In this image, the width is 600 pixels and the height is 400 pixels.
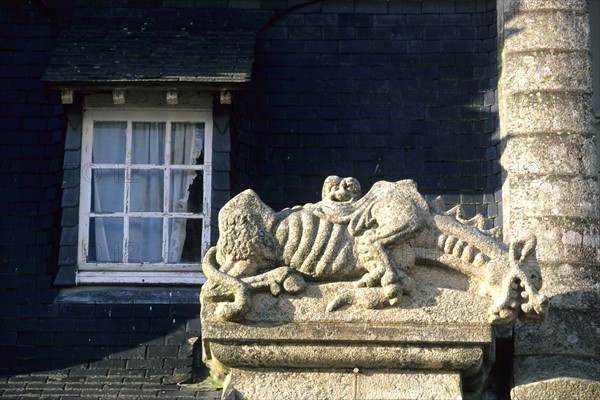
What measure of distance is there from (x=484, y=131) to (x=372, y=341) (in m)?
3.80

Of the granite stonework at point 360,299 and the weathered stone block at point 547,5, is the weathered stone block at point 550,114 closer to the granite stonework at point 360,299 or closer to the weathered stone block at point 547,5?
the weathered stone block at point 547,5

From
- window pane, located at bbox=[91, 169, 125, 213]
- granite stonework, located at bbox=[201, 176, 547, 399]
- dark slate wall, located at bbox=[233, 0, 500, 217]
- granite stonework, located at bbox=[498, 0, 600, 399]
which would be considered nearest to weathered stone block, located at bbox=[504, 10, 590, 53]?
granite stonework, located at bbox=[498, 0, 600, 399]

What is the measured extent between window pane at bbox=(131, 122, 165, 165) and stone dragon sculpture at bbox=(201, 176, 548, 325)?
3.13 meters

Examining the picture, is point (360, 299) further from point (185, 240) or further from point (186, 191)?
point (186, 191)

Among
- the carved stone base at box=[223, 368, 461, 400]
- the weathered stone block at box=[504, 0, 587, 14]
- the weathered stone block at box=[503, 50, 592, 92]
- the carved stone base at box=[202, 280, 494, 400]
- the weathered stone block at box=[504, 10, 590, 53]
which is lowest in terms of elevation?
the carved stone base at box=[223, 368, 461, 400]

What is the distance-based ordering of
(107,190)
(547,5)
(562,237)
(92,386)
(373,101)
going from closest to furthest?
(92,386)
(562,237)
(107,190)
(547,5)
(373,101)

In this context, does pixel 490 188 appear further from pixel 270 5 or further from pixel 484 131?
pixel 270 5

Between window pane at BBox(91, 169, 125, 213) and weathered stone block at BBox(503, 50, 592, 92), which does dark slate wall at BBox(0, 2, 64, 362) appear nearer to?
window pane at BBox(91, 169, 125, 213)

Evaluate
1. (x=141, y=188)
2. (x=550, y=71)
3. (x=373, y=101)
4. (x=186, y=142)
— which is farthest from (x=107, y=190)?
(x=550, y=71)

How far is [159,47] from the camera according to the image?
15.6 meters

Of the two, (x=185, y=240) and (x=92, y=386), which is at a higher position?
(x=185, y=240)

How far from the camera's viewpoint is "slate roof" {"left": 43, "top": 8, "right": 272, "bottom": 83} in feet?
49.7

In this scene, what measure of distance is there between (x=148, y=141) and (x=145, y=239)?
2.67 ft

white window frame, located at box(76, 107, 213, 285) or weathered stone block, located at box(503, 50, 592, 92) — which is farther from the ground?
weathered stone block, located at box(503, 50, 592, 92)
